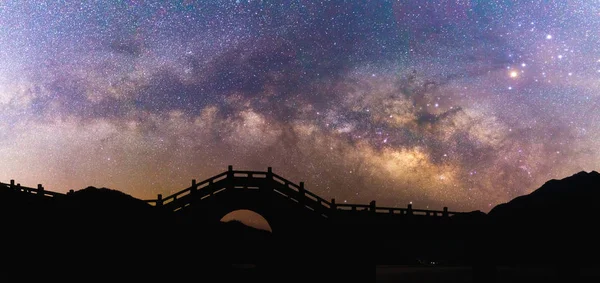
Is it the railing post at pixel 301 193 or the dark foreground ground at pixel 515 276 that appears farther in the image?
the dark foreground ground at pixel 515 276

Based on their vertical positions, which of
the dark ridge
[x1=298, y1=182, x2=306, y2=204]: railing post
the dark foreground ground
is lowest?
the dark foreground ground

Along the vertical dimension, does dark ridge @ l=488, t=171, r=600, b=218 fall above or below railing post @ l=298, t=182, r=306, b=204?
above

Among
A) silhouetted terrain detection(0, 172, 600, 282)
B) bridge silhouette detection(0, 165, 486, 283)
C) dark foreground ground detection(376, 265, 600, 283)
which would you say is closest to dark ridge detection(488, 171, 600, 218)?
dark foreground ground detection(376, 265, 600, 283)

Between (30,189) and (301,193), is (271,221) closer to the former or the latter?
(301,193)

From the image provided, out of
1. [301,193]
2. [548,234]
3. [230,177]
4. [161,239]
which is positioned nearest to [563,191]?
[548,234]

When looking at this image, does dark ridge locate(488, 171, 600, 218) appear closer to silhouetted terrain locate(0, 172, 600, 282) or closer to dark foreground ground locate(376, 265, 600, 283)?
dark foreground ground locate(376, 265, 600, 283)

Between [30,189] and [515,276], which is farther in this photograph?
[515,276]

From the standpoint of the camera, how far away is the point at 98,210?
23.6 m

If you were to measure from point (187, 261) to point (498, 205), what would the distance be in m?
90.9

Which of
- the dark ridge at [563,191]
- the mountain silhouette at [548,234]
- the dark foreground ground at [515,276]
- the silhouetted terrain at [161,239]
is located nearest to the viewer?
the silhouetted terrain at [161,239]

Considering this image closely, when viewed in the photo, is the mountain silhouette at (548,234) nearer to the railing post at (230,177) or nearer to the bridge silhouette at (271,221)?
the bridge silhouette at (271,221)

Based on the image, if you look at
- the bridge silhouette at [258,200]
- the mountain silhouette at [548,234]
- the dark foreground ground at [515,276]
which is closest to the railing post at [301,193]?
the bridge silhouette at [258,200]

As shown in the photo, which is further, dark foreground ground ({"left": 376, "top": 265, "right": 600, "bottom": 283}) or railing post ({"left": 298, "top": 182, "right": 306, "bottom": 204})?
dark foreground ground ({"left": 376, "top": 265, "right": 600, "bottom": 283})

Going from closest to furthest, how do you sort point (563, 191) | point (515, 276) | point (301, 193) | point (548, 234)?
point (301, 193)
point (515, 276)
point (548, 234)
point (563, 191)
